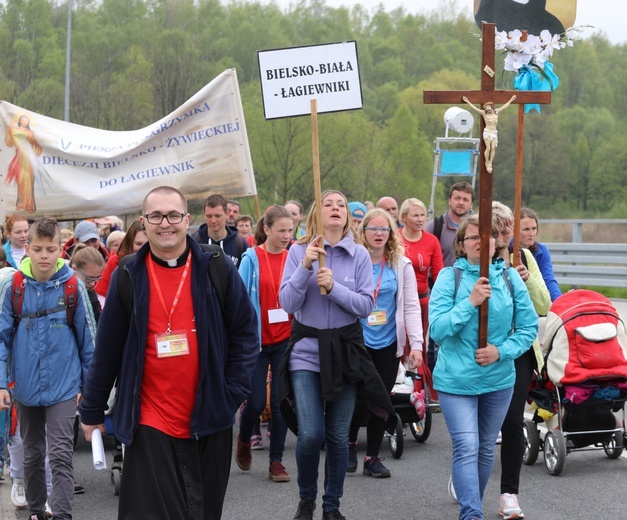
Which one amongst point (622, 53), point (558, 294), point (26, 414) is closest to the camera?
point (26, 414)

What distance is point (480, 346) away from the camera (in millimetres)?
5824

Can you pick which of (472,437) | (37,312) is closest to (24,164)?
(37,312)

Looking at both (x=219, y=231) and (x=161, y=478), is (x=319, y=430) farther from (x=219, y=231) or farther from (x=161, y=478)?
(x=219, y=231)

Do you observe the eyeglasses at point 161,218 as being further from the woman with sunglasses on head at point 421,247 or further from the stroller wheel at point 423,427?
the woman with sunglasses on head at point 421,247

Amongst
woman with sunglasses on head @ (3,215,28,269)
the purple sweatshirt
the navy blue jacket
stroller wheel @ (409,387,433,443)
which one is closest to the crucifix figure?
the purple sweatshirt

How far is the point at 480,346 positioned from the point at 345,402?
0.89 m

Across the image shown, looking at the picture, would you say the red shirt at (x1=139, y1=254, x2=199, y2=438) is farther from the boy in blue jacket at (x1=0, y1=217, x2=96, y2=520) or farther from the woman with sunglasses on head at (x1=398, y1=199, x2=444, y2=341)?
the woman with sunglasses on head at (x1=398, y1=199, x2=444, y2=341)

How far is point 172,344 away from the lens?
4.47 meters

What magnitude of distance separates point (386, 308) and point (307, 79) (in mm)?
1770

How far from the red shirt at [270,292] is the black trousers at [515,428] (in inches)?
73.2

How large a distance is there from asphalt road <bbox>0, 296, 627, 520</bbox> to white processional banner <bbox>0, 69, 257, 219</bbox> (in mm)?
3000

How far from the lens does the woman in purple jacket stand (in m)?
6.05

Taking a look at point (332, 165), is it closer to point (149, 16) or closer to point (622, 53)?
point (149, 16)

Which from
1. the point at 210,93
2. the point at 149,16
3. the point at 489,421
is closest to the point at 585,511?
the point at 489,421
